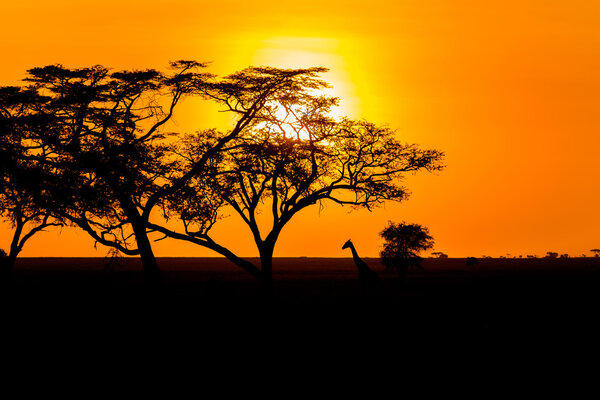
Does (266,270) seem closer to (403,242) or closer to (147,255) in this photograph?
(147,255)

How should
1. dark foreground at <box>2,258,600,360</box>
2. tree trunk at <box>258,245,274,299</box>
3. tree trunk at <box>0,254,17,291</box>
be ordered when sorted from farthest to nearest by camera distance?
tree trunk at <box>0,254,17,291</box> → tree trunk at <box>258,245,274,299</box> → dark foreground at <box>2,258,600,360</box>

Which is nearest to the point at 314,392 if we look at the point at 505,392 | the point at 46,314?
the point at 505,392

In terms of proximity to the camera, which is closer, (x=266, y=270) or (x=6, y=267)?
(x=266, y=270)

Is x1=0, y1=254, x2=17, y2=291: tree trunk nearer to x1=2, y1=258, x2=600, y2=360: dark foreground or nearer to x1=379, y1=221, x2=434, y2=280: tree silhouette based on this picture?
x1=2, y1=258, x2=600, y2=360: dark foreground

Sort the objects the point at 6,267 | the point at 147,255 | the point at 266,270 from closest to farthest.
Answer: the point at 147,255, the point at 266,270, the point at 6,267

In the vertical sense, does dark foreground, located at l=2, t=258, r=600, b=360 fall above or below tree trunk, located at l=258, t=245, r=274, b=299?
below

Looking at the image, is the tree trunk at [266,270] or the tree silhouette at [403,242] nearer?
the tree trunk at [266,270]

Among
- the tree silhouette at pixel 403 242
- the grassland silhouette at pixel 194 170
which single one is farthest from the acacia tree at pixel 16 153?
the tree silhouette at pixel 403 242

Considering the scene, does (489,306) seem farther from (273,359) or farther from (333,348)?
(273,359)

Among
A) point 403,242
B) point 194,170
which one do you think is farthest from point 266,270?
point 403,242

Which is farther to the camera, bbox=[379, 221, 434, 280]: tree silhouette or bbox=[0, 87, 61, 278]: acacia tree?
bbox=[379, 221, 434, 280]: tree silhouette

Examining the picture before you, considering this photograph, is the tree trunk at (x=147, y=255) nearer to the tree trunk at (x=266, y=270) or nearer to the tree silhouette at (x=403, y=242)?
the tree trunk at (x=266, y=270)

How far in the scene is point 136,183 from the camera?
1602 inches

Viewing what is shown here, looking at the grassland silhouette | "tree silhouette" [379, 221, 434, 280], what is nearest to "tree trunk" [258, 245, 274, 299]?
the grassland silhouette
